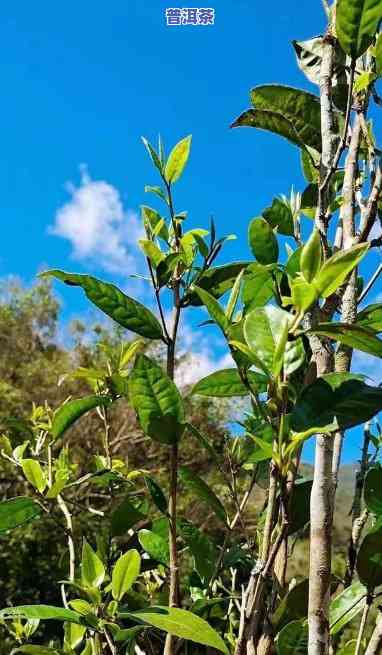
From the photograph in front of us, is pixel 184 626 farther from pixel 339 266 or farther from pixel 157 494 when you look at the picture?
pixel 339 266

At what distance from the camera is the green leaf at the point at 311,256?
40cm

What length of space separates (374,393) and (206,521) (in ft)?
22.4

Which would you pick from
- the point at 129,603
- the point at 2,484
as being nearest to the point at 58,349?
the point at 2,484

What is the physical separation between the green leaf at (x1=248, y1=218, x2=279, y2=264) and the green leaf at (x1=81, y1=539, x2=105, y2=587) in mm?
265

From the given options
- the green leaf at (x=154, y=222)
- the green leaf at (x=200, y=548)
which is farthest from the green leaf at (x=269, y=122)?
the green leaf at (x=200, y=548)

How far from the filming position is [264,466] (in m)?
0.67

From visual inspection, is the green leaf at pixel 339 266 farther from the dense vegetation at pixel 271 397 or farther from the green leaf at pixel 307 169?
the green leaf at pixel 307 169

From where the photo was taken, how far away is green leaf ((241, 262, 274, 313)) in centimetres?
56

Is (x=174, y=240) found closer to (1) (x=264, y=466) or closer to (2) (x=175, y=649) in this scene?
(1) (x=264, y=466)

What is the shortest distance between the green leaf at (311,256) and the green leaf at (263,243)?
18 cm

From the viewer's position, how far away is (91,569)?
1.82ft

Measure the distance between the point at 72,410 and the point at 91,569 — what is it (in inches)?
5.6

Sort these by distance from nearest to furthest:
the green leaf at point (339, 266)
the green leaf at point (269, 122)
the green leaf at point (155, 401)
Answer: the green leaf at point (339, 266) → the green leaf at point (155, 401) → the green leaf at point (269, 122)

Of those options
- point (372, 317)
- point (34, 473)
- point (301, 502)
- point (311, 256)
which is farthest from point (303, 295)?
point (34, 473)
